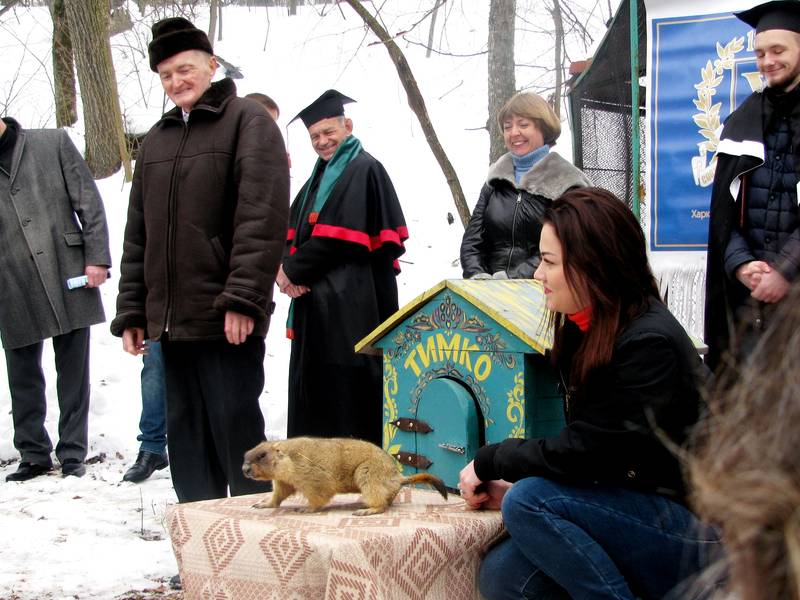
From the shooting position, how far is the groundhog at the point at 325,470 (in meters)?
2.66

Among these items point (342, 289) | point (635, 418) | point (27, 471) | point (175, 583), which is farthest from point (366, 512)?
point (27, 471)

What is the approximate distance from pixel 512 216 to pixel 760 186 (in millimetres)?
1098

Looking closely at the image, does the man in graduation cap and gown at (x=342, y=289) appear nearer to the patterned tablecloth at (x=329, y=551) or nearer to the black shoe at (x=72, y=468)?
the patterned tablecloth at (x=329, y=551)

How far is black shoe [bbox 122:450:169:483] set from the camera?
5.03 metres

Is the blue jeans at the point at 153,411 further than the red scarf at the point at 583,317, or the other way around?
the blue jeans at the point at 153,411

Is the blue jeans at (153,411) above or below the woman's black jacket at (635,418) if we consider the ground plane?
below

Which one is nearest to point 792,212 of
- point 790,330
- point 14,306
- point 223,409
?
point 223,409

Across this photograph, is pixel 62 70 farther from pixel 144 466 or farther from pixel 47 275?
pixel 144 466

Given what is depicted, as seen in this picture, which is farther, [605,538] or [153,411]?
[153,411]

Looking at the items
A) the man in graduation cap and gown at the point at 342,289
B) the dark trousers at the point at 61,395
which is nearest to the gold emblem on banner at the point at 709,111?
the man in graduation cap and gown at the point at 342,289

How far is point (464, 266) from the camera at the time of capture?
423 cm

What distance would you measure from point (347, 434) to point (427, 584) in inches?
67.8

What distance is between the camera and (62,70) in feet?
37.2

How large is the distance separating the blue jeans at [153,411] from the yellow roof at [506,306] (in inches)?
84.2
